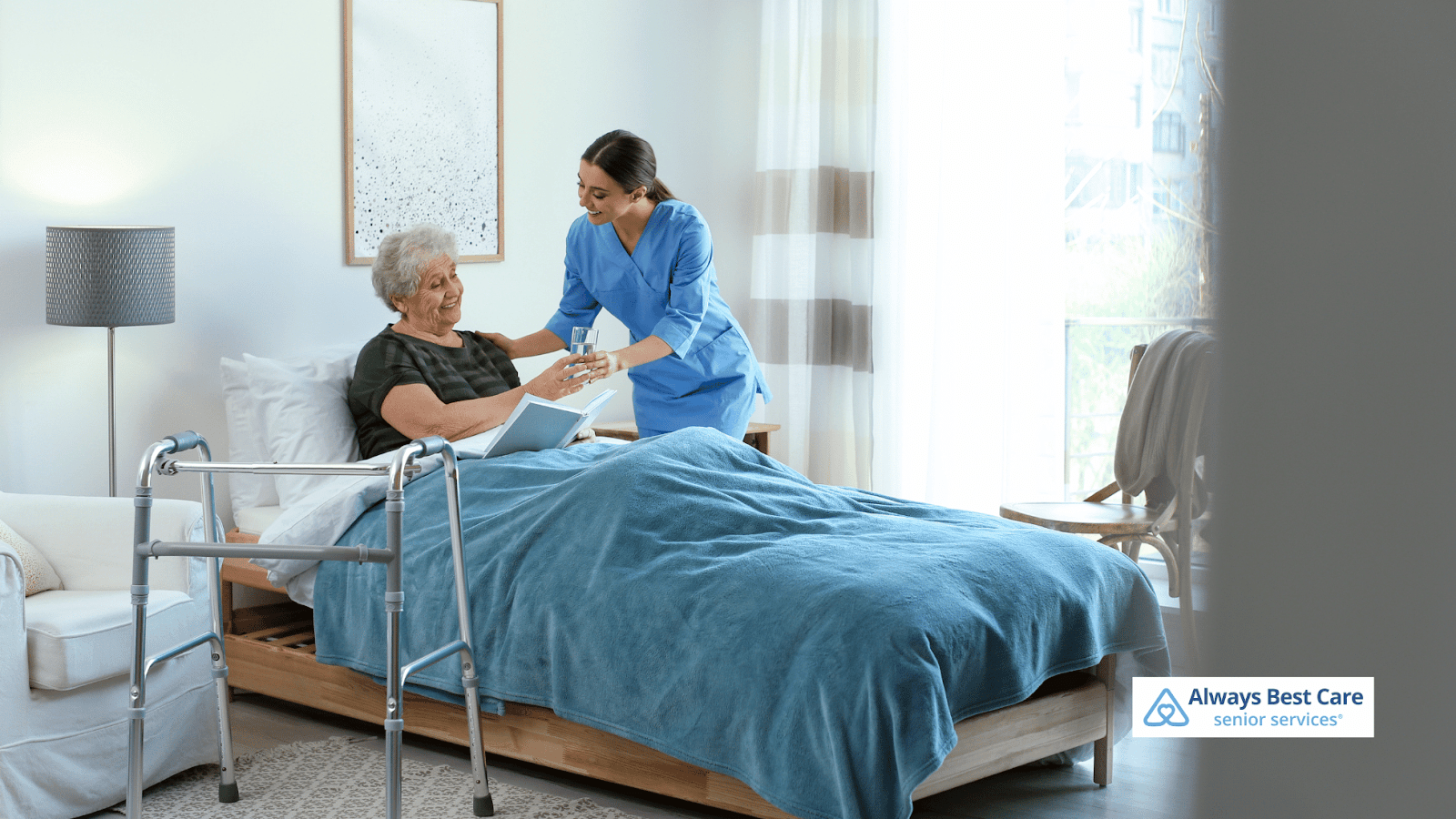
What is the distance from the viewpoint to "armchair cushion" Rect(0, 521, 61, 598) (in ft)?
7.89

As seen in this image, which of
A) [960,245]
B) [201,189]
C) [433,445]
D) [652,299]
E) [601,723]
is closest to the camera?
[433,445]

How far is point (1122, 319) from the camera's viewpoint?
9.7 inches

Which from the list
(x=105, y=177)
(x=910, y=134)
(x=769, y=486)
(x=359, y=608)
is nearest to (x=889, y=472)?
(x=910, y=134)

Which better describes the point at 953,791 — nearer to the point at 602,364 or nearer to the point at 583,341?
the point at 602,364

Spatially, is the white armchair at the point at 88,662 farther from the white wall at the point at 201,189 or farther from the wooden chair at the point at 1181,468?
the wooden chair at the point at 1181,468

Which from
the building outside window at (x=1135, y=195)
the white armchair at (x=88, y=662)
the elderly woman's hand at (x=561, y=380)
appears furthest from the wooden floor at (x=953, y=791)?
the building outside window at (x=1135, y=195)

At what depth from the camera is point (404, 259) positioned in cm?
311

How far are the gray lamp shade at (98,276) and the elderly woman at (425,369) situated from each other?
0.52 m

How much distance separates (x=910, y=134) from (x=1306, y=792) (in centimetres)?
424

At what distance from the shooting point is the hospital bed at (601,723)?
2.10 meters

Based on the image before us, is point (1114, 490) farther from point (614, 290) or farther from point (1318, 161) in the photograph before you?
point (614, 290)

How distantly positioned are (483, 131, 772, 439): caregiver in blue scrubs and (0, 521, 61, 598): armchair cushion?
49.3 inches

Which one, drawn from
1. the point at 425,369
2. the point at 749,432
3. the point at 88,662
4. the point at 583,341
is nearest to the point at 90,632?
the point at 88,662

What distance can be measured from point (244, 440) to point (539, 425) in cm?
80
